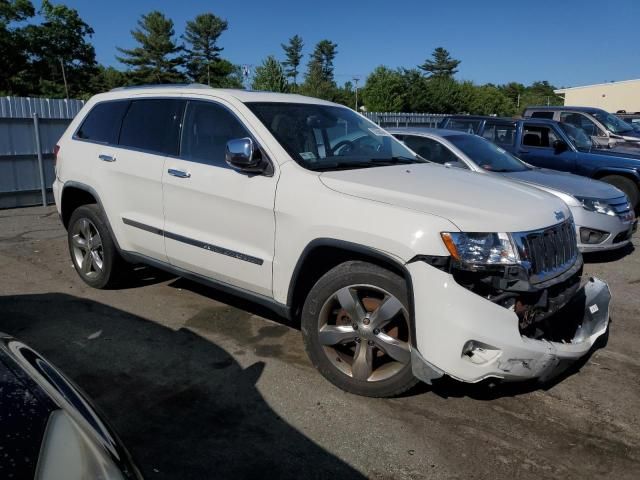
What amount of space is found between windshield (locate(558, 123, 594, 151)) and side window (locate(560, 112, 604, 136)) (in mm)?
1095

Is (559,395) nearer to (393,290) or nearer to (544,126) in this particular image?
(393,290)

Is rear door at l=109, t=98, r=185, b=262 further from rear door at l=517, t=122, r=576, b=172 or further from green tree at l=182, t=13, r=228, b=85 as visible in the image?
green tree at l=182, t=13, r=228, b=85

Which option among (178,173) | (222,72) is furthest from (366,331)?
(222,72)

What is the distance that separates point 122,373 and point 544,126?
8.57 meters

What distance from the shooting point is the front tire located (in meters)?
3.21

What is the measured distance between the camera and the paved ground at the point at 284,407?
9.26 ft

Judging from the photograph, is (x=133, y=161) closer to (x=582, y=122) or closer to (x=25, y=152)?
(x=25, y=152)

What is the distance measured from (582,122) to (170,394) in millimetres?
10838

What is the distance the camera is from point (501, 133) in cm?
1029

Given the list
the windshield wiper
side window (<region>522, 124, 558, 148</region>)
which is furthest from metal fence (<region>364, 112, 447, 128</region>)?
the windshield wiper

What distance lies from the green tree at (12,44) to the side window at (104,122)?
55664 mm

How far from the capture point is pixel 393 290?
315 cm

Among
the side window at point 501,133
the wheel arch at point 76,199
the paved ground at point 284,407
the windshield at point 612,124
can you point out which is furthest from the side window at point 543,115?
the wheel arch at point 76,199

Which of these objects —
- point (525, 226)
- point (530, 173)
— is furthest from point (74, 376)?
point (530, 173)
